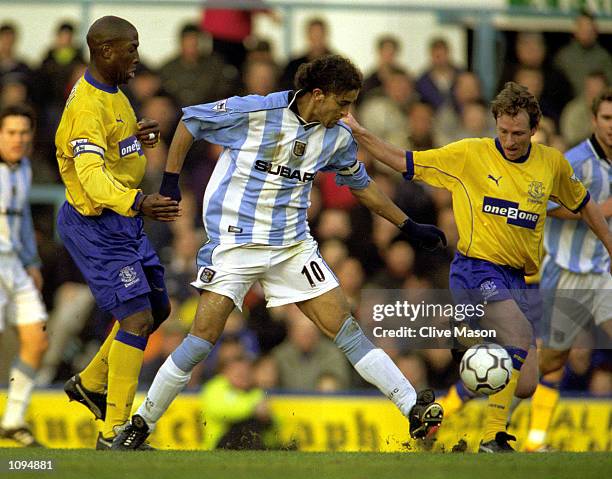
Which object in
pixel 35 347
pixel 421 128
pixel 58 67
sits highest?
pixel 58 67

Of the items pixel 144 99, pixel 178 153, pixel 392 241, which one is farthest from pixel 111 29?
pixel 392 241

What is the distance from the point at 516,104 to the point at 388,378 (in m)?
1.81

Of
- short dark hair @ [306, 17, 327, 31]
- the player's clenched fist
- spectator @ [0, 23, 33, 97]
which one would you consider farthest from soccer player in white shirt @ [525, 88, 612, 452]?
spectator @ [0, 23, 33, 97]

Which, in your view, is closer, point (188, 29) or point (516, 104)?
point (516, 104)

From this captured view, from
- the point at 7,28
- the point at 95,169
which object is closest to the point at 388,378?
the point at 95,169

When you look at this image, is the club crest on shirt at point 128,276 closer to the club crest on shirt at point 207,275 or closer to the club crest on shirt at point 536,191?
the club crest on shirt at point 207,275

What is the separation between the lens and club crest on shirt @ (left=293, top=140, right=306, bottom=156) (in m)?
7.12

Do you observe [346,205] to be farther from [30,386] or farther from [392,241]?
[30,386]

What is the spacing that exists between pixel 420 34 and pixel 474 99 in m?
0.77

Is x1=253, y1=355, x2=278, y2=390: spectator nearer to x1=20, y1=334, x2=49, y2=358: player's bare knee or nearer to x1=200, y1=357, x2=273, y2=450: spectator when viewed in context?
x1=200, y1=357, x2=273, y2=450: spectator

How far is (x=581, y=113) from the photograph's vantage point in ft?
36.2

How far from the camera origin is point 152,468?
6500mm

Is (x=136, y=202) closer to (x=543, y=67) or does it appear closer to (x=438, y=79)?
(x=438, y=79)

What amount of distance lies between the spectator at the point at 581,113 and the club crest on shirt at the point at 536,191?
10.7ft
